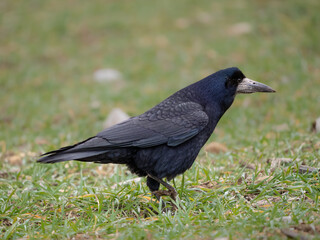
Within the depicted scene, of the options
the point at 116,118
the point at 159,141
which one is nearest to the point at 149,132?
the point at 159,141

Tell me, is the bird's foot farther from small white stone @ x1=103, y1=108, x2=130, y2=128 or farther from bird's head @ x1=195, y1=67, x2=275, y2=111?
small white stone @ x1=103, y1=108, x2=130, y2=128

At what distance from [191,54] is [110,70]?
6.40 ft

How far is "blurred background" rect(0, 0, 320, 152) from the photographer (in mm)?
7406

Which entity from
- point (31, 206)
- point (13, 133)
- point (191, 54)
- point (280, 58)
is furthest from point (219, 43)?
point (31, 206)

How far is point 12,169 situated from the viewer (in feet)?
16.5

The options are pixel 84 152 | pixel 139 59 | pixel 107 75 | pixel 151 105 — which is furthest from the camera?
pixel 139 59

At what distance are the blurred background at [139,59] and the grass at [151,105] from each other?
38 millimetres

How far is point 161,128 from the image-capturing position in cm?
395

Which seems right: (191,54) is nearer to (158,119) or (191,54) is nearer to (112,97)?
(112,97)

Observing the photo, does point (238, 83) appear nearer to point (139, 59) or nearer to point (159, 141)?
point (159, 141)

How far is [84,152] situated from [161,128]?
2.39 ft

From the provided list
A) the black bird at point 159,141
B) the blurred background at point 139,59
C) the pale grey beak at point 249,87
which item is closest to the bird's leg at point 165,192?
the black bird at point 159,141

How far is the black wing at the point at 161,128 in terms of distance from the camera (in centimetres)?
386

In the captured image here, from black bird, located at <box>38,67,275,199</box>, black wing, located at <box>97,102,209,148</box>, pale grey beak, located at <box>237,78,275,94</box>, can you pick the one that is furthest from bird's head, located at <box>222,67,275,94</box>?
black wing, located at <box>97,102,209,148</box>
